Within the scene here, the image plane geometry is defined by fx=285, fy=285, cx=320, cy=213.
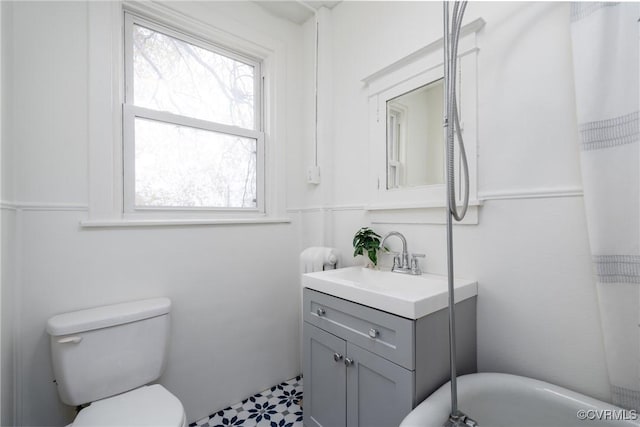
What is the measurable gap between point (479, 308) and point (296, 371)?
1.35 metres

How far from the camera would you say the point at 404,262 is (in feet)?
4.88

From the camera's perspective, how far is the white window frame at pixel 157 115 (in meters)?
1.31

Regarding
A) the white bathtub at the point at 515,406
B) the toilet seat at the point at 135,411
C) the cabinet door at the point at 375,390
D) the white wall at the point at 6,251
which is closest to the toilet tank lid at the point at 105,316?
the white wall at the point at 6,251

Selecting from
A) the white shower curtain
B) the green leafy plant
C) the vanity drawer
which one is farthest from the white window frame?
the white shower curtain

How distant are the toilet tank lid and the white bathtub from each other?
114cm

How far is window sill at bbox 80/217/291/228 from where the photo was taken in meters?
1.31

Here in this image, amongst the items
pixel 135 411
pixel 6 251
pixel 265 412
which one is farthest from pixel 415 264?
pixel 6 251

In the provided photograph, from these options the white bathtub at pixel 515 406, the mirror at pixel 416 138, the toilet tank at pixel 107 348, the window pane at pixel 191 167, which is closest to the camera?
the white bathtub at pixel 515 406

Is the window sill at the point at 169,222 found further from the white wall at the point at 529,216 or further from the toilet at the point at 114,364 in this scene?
the white wall at the point at 529,216

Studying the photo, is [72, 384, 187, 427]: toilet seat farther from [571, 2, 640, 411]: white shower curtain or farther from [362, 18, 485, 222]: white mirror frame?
[571, 2, 640, 411]: white shower curtain

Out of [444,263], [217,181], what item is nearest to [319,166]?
[217,181]

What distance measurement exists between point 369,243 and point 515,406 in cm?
88

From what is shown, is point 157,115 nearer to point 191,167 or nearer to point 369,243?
point 191,167

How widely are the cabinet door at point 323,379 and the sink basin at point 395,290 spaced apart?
0.77 feet
